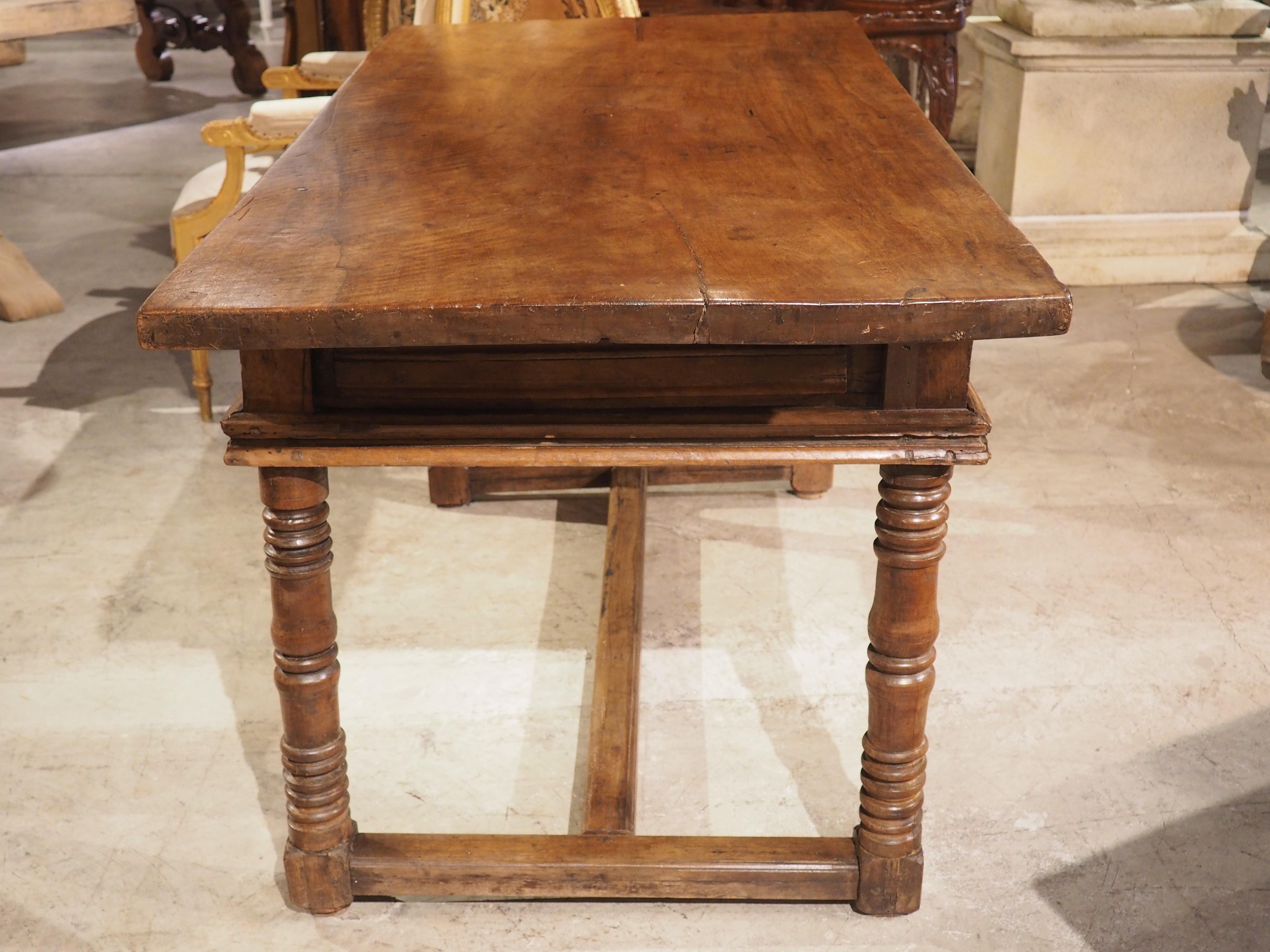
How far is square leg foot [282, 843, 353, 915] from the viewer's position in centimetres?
167

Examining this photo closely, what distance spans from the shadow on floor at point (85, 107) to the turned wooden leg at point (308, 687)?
5.09 metres

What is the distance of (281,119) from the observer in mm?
2910

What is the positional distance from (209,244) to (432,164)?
1.28 ft

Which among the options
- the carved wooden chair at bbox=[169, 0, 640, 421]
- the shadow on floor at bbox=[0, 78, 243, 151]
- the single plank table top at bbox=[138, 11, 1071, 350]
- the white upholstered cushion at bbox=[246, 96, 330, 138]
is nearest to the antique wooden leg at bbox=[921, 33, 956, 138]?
the carved wooden chair at bbox=[169, 0, 640, 421]

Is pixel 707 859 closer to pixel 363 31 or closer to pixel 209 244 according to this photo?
pixel 209 244

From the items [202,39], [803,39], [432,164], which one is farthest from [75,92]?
[432,164]

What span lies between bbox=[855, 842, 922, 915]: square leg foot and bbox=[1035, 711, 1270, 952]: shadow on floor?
0.18 m

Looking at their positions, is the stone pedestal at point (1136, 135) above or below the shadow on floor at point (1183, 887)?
above

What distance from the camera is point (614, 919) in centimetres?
170

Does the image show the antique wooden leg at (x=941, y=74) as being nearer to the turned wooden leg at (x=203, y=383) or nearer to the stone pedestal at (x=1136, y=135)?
the stone pedestal at (x=1136, y=135)

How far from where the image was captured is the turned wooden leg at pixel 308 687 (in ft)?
4.91

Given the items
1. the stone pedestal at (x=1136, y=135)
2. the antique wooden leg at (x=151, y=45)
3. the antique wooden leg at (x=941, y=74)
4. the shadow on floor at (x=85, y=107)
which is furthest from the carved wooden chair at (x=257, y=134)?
the antique wooden leg at (x=151, y=45)

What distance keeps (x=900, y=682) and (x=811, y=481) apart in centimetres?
119

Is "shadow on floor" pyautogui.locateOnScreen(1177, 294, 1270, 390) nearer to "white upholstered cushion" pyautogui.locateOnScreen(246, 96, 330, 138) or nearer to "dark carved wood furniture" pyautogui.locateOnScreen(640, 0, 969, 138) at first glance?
"dark carved wood furniture" pyautogui.locateOnScreen(640, 0, 969, 138)
